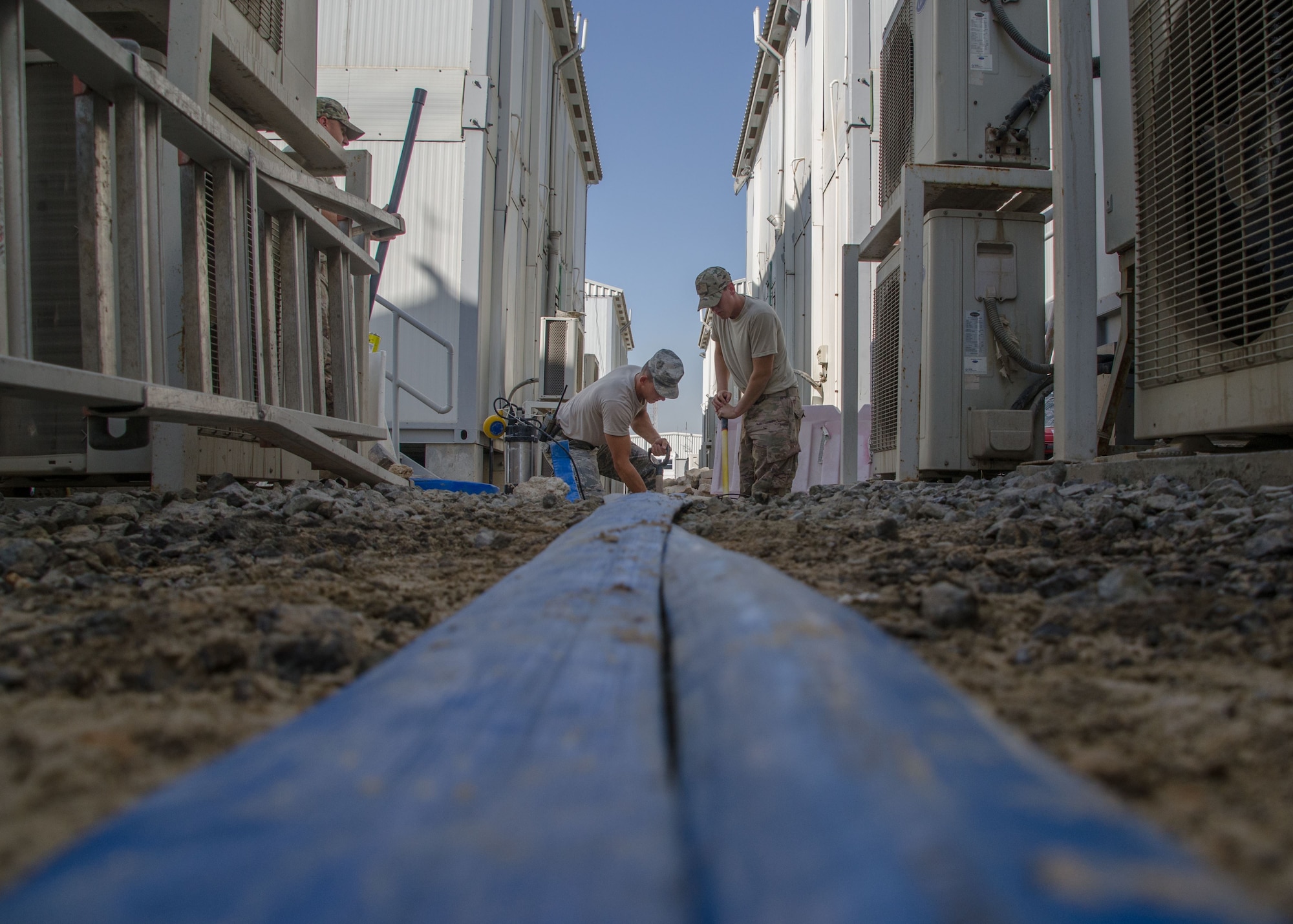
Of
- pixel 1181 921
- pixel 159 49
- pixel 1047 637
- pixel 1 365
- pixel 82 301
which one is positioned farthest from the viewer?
pixel 159 49

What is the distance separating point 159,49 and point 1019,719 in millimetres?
4254

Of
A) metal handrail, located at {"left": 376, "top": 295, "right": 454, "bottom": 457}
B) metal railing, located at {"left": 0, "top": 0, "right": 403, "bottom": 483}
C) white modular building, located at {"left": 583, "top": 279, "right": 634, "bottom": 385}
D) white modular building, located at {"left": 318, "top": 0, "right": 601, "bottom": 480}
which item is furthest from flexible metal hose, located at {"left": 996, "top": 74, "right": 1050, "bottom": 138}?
white modular building, located at {"left": 583, "top": 279, "right": 634, "bottom": 385}

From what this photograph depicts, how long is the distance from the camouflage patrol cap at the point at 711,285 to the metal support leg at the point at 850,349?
0.83 meters

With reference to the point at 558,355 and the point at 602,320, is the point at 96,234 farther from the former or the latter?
the point at 602,320

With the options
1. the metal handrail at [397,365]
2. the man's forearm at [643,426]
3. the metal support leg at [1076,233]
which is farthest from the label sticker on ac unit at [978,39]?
the metal handrail at [397,365]

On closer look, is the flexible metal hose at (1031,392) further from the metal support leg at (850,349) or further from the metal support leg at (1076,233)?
the metal support leg at (850,349)

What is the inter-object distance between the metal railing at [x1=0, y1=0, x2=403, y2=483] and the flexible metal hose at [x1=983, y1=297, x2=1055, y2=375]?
10.4 ft

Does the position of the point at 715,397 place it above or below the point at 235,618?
above

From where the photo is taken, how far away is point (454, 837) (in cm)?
41

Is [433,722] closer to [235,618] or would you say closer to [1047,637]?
[235,618]

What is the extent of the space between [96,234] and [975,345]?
143 inches

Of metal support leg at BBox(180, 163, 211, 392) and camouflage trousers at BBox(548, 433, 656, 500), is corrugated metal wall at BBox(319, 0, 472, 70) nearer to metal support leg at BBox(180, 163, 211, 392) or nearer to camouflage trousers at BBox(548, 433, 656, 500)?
camouflage trousers at BBox(548, 433, 656, 500)

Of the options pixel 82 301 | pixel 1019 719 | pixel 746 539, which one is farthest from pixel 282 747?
pixel 82 301

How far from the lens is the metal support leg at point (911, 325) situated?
3.73 m
